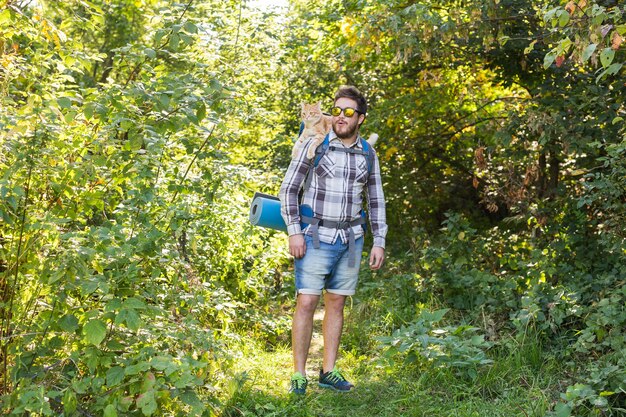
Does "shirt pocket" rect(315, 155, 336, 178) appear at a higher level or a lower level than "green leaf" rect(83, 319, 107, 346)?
higher

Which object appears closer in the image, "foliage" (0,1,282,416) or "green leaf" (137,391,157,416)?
"green leaf" (137,391,157,416)

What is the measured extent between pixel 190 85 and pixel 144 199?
0.71 meters

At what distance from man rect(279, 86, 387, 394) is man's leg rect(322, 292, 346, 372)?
0.14 ft

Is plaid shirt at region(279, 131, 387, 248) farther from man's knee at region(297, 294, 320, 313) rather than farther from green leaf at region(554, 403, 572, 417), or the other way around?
green leaf at region(554, 403, 572, 417)

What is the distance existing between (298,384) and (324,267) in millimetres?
750

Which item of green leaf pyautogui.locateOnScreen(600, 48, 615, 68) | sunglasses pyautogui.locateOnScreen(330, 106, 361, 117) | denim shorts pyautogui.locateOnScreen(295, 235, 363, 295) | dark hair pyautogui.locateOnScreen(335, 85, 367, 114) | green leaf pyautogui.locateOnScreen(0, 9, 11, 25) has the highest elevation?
green leaf pyautogui.locateOnScreen(600, 48, 615, 68)

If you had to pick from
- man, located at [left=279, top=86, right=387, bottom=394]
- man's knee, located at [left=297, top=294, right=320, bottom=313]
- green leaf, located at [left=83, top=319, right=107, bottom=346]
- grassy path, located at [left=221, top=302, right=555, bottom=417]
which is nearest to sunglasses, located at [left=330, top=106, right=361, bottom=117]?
man, located at [left=279, top=86, right=387, bottom=394]

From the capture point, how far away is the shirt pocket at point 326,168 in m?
5.04

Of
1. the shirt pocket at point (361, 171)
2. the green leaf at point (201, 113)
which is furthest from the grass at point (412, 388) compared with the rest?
the green leaf at point (201, 113)

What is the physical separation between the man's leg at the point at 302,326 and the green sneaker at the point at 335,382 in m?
0.18

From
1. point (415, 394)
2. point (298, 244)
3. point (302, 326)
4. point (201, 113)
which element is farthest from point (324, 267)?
point (201, 113)

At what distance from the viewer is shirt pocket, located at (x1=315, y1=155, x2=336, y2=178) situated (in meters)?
5.04

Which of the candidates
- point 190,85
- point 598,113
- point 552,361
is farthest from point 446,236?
point 190,85

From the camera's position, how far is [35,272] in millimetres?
4672
